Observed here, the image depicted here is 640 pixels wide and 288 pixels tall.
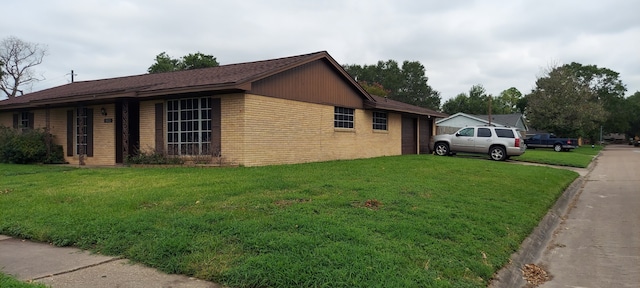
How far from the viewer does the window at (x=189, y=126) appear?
45.4 ft

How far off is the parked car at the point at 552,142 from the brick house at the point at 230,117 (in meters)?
21.6

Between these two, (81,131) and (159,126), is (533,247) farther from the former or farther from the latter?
(81,131)

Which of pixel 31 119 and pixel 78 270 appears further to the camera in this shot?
pixel 31 119

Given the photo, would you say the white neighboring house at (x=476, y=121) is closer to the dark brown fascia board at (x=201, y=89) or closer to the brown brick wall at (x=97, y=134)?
the dark brown fascia board at (x=201, y=89)

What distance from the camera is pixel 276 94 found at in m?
14.3

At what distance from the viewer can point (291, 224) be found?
18.4 ft

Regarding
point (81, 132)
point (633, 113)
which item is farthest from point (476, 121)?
point (633, 113)

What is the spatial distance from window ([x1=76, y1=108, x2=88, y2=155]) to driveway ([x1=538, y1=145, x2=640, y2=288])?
51.8ft

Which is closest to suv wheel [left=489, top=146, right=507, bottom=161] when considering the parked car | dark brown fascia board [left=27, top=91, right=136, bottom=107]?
dark brown fascia board [left=27, top=91, right=136, bottom=107]

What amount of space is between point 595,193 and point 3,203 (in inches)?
539

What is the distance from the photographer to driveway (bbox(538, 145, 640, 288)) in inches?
201

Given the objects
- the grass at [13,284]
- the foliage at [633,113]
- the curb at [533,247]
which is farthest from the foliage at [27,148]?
the foliage at [633,113]

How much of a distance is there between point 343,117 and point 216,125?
596cm

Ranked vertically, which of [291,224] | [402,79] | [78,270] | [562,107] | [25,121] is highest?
[402,79]
